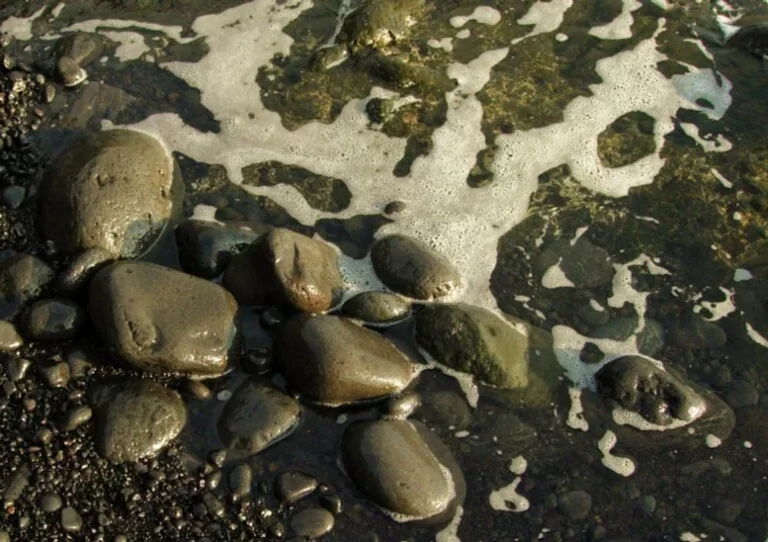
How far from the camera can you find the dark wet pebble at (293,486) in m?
3.91

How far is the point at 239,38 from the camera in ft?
20.4

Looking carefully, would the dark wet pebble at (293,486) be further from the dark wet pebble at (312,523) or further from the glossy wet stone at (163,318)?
the glossy wet stone at (163,318)

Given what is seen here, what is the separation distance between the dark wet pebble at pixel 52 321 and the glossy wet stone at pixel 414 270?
68.8 inches

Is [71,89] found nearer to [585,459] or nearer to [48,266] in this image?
[48,266]

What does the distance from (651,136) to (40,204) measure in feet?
13.9

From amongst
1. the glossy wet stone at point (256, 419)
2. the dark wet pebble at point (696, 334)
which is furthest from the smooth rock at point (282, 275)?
the dark wet pebble at point (696, 334)

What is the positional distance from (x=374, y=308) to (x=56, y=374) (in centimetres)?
175

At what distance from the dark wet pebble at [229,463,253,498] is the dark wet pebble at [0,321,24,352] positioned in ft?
4.57

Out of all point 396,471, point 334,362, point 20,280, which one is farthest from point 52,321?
point 396,471

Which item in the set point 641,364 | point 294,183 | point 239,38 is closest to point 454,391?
point 641,364

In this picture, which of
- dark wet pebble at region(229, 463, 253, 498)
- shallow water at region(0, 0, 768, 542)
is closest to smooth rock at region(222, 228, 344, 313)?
shallow water at region(0, 0, 768, 542)

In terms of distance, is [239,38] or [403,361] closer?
[403,361]

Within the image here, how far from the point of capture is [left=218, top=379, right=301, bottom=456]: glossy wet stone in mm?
4059

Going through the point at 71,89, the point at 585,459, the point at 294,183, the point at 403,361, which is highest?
the point at 71,89
